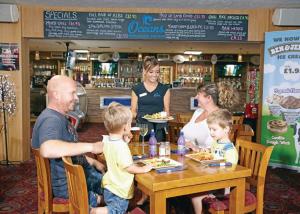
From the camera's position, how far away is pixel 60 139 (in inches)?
89.2

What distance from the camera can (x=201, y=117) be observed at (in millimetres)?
3322

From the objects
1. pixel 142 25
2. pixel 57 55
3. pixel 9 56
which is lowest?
pixel 9 56

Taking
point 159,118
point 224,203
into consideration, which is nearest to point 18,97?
point 159,118

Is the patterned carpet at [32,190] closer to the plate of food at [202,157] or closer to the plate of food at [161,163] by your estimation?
the plate of food at [202,157]

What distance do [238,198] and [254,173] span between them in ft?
1.44

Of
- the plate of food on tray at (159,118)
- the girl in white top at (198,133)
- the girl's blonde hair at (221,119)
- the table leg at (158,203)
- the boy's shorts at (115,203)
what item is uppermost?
the girl's blonde hair at (221,119)

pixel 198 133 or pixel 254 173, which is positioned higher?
pixel 198 133

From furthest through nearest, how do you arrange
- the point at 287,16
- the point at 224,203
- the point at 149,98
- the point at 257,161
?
the point at 287,16, the point at 149,98, the point at 257,161, the point at 224,203

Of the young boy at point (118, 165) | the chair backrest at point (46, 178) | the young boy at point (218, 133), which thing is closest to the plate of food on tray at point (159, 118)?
the young boy at point (218, 133)

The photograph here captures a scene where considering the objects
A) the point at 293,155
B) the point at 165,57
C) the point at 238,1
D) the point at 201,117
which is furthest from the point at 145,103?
the point at 165,57

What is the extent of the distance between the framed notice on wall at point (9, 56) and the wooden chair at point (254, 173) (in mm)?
4050

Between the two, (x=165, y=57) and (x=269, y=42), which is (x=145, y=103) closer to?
(x=269, y=42)

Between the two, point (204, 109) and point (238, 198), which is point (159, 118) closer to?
point (204, 109)

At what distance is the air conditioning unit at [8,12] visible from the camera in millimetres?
5223
